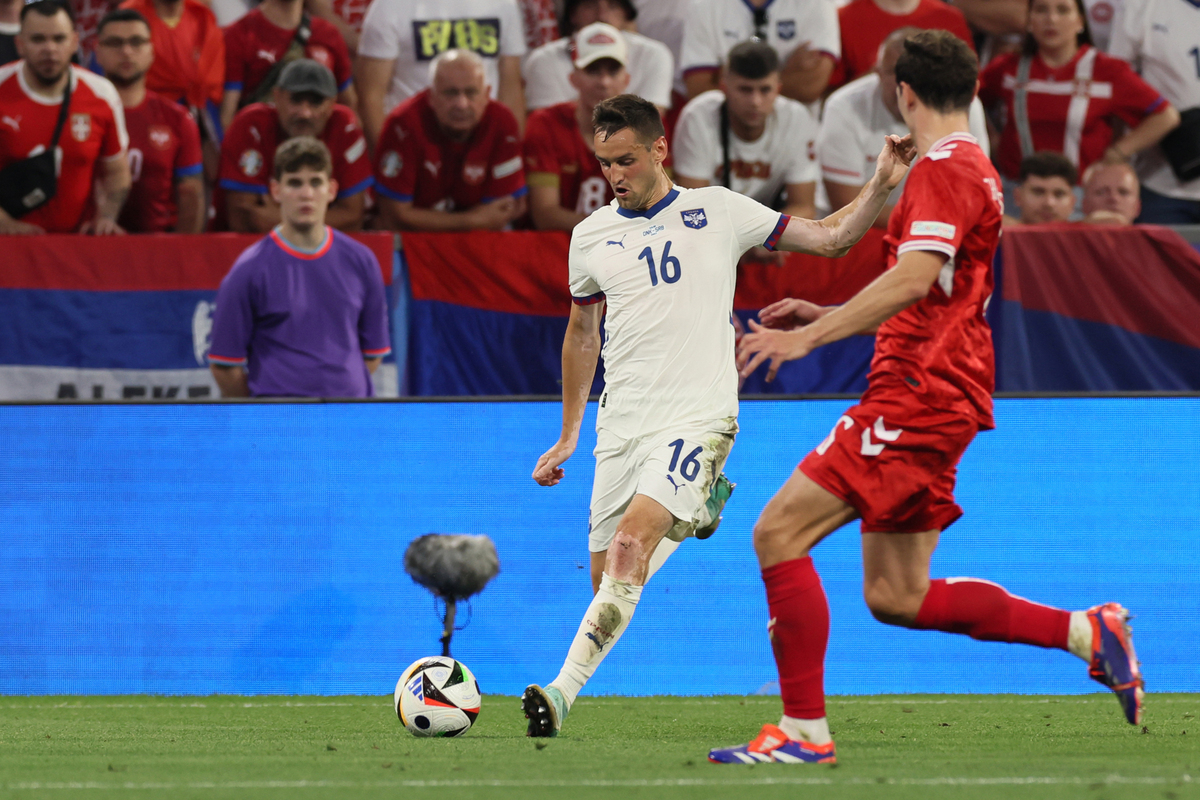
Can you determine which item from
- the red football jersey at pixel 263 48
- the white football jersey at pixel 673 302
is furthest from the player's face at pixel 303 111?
the white football jersey at pixel 673 302

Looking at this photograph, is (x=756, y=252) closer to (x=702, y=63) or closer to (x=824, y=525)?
(x=702, y=63)

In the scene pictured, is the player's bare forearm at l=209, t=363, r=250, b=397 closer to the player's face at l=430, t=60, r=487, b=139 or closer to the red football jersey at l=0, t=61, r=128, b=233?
the red football jersey at l=0, t=61, r=128, b=233

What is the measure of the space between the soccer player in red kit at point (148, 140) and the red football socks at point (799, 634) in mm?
5679

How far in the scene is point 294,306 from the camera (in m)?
7.43

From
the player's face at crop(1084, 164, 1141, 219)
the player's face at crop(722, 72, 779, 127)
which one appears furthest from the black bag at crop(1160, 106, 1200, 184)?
the player's face at crop(722, 72, 779, 127)

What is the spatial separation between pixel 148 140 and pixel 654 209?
15.0ft

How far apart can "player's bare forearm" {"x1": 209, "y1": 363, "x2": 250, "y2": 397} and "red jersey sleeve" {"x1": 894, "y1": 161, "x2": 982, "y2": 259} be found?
4196 mm

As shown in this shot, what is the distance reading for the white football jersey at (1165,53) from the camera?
9602mm

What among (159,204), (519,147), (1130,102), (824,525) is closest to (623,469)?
(824,525)

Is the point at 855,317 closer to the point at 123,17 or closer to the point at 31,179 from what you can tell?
the point at 31,179

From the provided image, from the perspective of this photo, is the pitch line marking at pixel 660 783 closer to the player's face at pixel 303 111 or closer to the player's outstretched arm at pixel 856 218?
the player's outstretched arm at pixel 856 218

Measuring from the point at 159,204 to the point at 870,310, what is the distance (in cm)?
605

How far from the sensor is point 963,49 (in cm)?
445

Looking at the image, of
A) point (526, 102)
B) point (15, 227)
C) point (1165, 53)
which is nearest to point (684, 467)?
point (15, 227)
